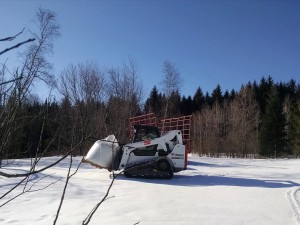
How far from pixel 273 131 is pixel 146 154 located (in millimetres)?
32446

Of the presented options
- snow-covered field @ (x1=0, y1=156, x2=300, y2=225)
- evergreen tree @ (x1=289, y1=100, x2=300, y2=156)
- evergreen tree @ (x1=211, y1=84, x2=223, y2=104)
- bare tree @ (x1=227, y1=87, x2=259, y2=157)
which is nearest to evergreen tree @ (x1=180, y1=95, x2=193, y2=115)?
evergreen tree @ (x1=211, y1=84, x2=223, y2=104)

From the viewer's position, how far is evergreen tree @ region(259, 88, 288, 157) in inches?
1635

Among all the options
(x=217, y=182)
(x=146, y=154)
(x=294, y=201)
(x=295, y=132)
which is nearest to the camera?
(x=294, y=201)

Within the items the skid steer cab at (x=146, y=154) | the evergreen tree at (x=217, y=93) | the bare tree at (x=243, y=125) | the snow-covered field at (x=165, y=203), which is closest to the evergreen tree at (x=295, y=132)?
the bare tree at (x=243, y=125)

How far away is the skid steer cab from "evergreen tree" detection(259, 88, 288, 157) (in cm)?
3057

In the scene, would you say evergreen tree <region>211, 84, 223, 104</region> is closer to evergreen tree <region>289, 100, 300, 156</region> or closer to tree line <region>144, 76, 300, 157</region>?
tree line <region>144, 76, 300, 157</region>

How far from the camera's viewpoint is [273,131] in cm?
4175

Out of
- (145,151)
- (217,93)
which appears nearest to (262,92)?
(217,93)

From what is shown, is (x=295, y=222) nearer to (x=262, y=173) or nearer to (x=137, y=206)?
(x=137, y=206)

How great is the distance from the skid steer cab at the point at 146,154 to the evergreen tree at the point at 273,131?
100ft

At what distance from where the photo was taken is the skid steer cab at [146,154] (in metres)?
12.0

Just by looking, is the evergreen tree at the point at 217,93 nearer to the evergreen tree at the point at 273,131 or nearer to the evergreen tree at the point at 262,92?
the evergreen tree at the point at 262,92

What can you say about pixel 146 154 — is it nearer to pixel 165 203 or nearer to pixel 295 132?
pixel 165 203

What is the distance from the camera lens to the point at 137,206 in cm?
721
